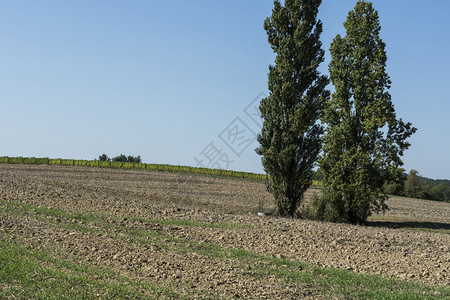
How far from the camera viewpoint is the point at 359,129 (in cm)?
2219

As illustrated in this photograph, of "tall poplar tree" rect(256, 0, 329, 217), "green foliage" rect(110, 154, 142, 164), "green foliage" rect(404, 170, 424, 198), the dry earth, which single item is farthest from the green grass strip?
"green foliage" rect(110, 154, 142, 164)

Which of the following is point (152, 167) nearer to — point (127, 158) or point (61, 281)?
point (127, 158)

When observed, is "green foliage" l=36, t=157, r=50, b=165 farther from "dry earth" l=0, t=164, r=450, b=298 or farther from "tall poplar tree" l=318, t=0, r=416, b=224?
"tall poplar tree" l=318, t=0, r=416, b=224

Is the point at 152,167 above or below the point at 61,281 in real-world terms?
above

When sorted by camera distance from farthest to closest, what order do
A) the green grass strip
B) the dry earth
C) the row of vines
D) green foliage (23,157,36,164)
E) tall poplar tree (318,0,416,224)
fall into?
the row of vines < green foliage (23,157,36,164) < tall poplar tree (318,0,416,224) < the dry earth < the green grass strip

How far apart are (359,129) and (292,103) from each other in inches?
144

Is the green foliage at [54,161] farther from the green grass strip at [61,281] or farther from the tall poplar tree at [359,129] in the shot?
the green grass strip at [61,281]

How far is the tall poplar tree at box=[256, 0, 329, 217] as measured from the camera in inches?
882

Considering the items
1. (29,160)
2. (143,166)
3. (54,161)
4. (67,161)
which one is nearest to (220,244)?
(143,166)

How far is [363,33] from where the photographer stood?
882 inches

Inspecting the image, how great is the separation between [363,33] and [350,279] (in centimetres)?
1583

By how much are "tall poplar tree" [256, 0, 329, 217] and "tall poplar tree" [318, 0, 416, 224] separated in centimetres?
79

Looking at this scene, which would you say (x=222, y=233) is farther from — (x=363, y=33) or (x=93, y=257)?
(x=363, y=33)

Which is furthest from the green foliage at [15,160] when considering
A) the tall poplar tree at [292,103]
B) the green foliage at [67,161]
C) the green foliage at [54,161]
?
the tall poplar tree at [292,103]
